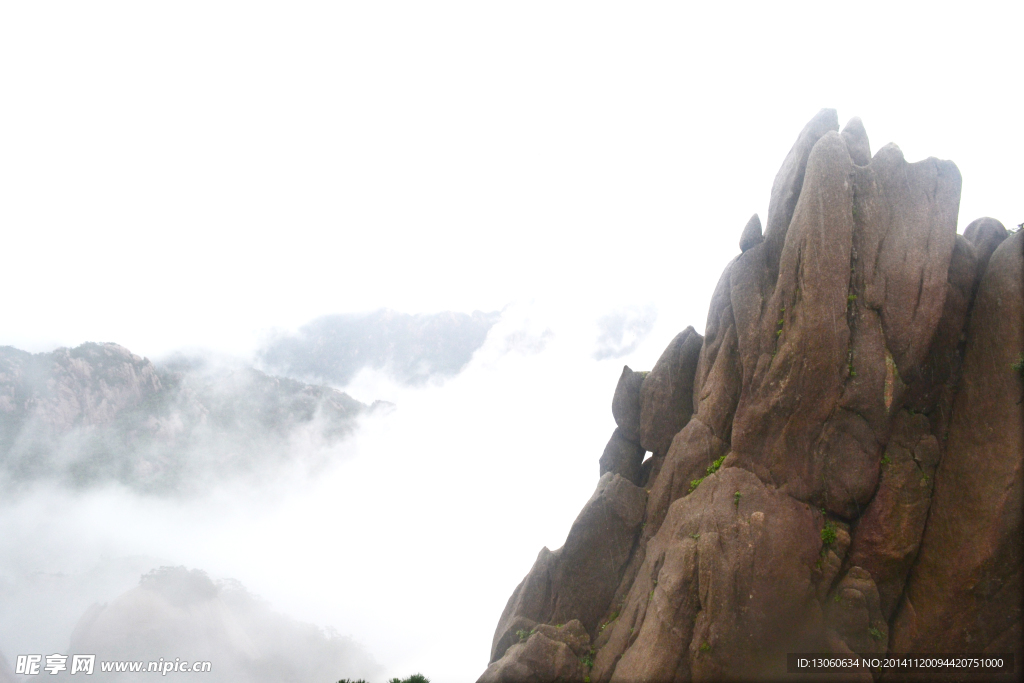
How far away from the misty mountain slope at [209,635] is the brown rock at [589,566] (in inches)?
4439

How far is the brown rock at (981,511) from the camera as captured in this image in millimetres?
16344

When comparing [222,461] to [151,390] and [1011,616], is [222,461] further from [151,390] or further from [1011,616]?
[1011,616]

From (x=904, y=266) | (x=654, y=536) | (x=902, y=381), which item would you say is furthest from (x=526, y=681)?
(x=904, y=266)

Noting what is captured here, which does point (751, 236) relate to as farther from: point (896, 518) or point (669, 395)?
point (896, 518)

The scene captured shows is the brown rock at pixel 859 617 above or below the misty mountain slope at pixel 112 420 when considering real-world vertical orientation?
below

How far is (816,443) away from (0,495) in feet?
614

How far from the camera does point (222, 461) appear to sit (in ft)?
584

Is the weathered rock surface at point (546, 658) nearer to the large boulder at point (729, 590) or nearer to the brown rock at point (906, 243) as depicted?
the large boulder at point (729, 590)

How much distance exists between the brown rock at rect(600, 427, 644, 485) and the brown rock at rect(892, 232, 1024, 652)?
11641mm

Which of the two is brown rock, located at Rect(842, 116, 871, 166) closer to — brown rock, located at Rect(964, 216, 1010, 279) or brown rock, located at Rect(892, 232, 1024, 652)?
brown rock, located at Rect(964, 216, 1010, 279)

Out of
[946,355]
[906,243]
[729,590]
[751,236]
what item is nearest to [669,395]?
[751,236]

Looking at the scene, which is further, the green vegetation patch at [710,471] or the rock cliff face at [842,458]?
the green vegetation patch at [710,471]

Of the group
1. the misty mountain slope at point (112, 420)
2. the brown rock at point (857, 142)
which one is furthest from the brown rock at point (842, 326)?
the misty mountain slope at point (112, 420)

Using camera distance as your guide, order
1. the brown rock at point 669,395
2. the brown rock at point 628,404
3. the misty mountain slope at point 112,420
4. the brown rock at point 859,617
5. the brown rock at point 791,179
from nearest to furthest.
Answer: the brown rock at point 859,617
the brown rock at point 791,179
the brown rock at point 669,395
the brown rock at point 628,404
the misty mountain slope at point 112,420
